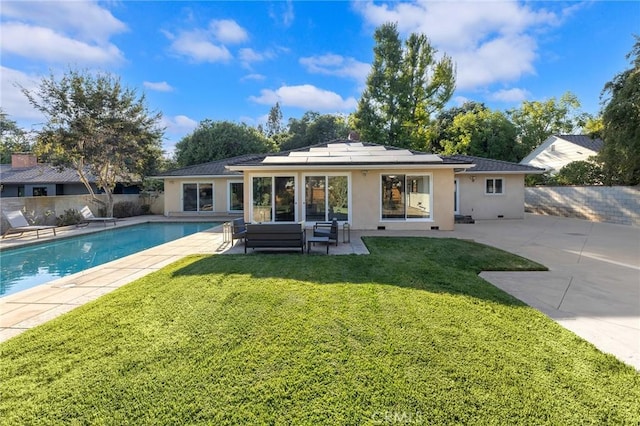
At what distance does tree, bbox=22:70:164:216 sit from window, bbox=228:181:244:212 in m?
6.22

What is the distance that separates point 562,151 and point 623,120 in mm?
14118

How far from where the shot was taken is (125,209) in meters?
23.1

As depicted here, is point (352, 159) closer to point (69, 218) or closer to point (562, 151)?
point (69, 218)

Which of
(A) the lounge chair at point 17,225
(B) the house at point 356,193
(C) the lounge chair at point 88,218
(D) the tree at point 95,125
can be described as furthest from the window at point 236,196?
(A) the lounge chair at point 17,225

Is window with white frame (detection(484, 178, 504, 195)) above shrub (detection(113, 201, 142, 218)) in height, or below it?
above

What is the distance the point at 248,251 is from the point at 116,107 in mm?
15662

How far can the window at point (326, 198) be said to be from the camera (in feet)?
46.8

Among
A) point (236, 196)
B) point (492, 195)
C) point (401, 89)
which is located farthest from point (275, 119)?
point (492, 195)

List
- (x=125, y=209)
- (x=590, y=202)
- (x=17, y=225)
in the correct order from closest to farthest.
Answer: (x=17, y=225) < (x=590, y=202) < (x=125, y=209)

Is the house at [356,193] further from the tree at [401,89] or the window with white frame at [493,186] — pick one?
the tree at [401,89]

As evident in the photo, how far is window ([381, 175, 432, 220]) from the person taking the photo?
46.7ft

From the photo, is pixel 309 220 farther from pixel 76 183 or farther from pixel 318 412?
pixel 76 183

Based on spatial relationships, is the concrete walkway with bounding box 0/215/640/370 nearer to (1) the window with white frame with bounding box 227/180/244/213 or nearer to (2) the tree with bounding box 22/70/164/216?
(1) the window with white frame with bounding box 227/180/244/213

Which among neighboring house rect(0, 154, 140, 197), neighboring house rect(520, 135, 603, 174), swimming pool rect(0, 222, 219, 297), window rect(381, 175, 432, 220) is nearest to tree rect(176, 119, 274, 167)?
neighboring house rect(0, 154, 140, 197)
